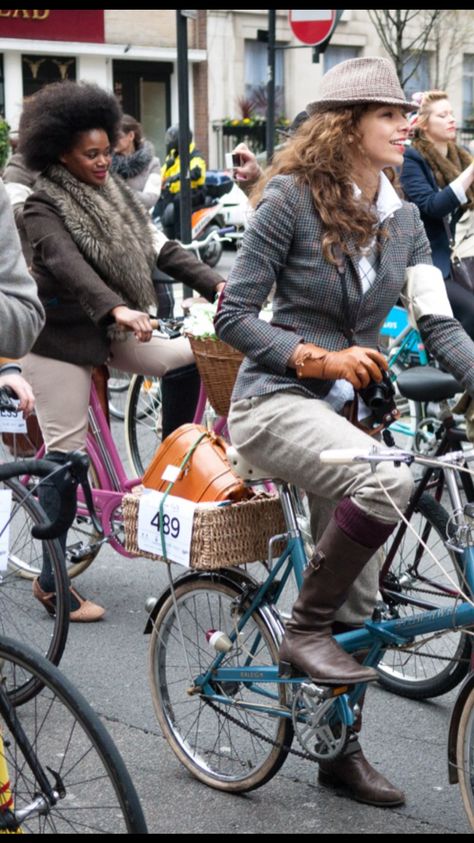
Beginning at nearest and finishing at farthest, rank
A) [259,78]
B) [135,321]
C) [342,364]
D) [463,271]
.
→ [342,364] < [135,321] < [463,271] < [259,78]

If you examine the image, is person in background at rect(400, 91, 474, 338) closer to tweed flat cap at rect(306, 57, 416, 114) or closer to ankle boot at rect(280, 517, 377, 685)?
tweed flat cap at rect(306, 57, 416, 114)

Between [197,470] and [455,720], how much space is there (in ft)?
3.75

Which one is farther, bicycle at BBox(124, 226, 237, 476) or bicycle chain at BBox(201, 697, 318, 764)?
bicycle at BBox(124, 226, 237, 476)

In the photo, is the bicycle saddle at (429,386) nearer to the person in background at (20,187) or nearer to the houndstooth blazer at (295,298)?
the houndstooth blazer at (295,298)

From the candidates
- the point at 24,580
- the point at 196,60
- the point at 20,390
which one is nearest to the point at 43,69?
the point at 196,60

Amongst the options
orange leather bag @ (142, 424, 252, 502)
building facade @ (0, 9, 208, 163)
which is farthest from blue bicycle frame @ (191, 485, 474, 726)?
building facade @ (0, 9, 208, 163)

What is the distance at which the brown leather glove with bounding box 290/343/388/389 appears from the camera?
347cm

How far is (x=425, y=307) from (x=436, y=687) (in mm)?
1471

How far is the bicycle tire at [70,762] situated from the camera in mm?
2828

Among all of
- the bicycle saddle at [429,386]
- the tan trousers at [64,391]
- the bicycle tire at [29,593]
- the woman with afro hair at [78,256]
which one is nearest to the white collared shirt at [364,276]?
the bicycle saddle at [429,386]

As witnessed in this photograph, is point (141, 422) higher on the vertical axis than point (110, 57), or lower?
lower

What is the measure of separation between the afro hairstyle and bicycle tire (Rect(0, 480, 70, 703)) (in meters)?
1.47

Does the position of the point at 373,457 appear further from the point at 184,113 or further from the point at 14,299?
the point at 184,113

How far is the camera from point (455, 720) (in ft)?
11.0
